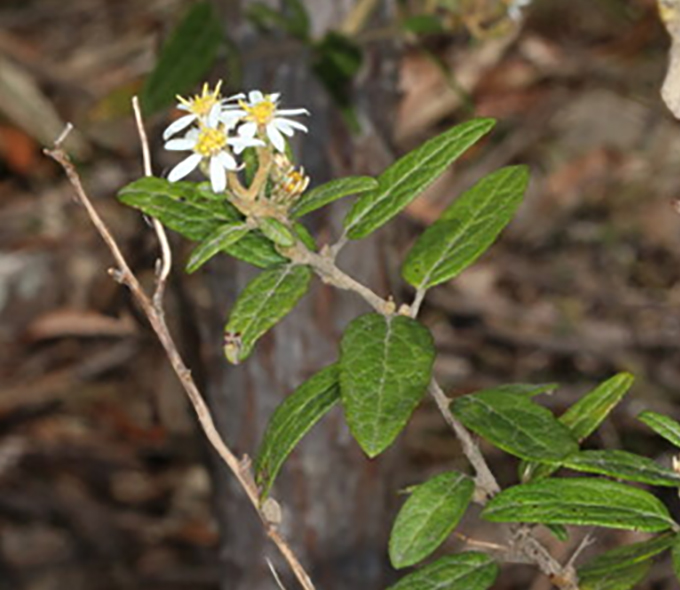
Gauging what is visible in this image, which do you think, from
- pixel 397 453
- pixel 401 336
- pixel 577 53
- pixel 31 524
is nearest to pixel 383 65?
pixel 397 453

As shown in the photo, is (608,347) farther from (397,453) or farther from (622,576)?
(622,576)

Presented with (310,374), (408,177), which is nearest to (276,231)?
(408,177)

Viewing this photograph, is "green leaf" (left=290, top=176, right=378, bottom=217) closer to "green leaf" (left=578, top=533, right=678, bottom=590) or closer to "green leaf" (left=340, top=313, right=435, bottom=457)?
A: "green leaf" (left=340, top=313, right=435, bottom=457)

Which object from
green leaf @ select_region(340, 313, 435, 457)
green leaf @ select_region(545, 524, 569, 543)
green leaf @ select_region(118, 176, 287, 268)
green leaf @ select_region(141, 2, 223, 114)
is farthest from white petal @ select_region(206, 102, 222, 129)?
green leaf @ select_region(141, 2, 223, 114)

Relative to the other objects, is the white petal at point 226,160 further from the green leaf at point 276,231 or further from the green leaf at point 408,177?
the green leaf at point 408,177

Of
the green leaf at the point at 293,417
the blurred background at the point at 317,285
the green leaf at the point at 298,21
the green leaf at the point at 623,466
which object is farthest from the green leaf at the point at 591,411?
the green leaf at the point at 298,21

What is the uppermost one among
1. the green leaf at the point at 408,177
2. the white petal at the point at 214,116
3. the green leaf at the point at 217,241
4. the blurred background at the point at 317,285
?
the white petal at the point at 214,116
